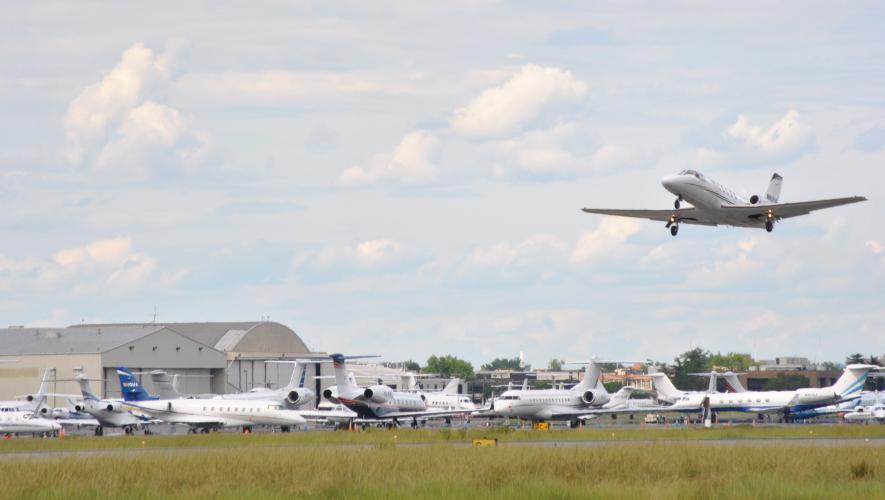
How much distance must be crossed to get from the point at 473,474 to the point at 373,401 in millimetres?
49438

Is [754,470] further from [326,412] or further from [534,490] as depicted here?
[326,412]

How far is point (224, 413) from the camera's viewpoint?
274 feet

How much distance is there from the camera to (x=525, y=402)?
9212 centimetres

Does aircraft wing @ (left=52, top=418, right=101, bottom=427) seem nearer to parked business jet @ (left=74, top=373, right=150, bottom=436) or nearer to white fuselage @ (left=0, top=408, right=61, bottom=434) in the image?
parked business jet @ (left=74, top=373, right=150, bottom=436)

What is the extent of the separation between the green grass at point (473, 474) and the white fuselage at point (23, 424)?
37.8 meters

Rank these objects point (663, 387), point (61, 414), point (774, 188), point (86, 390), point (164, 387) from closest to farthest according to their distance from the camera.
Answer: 1. point (774, 188)
2. point (86, 390)
3. point (164, 387)
4. point (61, 414)
5. point (663, 387)

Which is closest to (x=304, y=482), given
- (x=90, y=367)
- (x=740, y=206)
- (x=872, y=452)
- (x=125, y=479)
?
(x=125, y=479)

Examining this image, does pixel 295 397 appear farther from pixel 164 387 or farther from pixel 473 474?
pixel 473 474

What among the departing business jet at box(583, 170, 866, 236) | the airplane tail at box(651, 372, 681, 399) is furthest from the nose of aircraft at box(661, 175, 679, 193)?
the airplane tail at box(651, 372, 681, 399)

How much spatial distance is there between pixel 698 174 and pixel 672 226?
2713 millimetres

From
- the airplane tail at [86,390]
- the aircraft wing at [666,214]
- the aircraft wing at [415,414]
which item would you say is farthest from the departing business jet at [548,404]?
the aircraft wing at [666,214]

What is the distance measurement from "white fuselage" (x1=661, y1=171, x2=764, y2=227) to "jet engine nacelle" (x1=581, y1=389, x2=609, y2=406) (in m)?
42.1

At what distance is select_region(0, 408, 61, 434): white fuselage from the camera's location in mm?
81062

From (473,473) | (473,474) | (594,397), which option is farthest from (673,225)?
(594,397)
